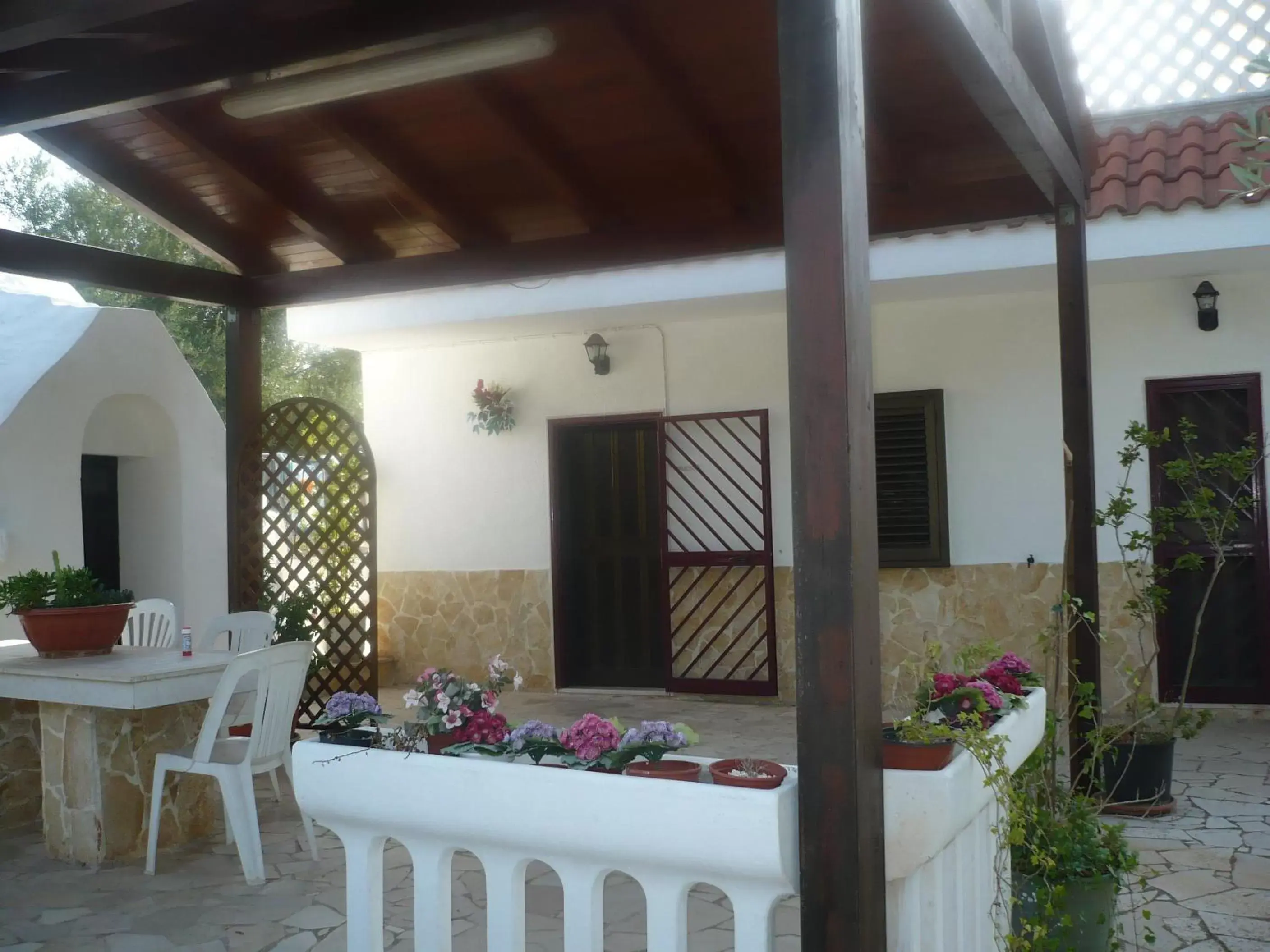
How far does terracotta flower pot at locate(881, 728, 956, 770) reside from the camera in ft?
6.86

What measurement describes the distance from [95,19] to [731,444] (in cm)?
532

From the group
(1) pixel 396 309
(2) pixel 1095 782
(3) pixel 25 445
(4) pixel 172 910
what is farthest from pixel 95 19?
(1) pixel 396 309

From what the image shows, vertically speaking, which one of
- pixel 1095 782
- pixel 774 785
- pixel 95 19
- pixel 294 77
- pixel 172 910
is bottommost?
pixel 172 910

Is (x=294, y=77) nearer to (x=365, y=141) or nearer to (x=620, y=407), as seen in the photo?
(x=365, y=141)

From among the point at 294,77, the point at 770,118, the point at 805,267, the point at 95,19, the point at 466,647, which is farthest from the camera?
the point at 466,647

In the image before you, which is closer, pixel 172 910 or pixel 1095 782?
pixel 1095 782

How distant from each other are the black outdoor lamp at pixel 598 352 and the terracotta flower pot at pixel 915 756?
5.74 m

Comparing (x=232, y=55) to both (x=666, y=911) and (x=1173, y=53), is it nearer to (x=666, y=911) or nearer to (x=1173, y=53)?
(x=666, y=911)

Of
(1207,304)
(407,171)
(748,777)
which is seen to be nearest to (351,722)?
(748,777)

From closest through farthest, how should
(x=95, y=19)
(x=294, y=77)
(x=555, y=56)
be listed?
(x=95, y=19) < (x=294, y=77) < (x=555, y=56)

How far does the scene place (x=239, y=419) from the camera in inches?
245

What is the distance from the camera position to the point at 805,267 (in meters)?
1.91

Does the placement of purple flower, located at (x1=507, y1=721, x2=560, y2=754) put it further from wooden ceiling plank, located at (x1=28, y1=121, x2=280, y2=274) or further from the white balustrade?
wooden ceiling plank, located at (x1=28, y1=121, x2=280, y2=274)

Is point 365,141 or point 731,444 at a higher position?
point 365,141
